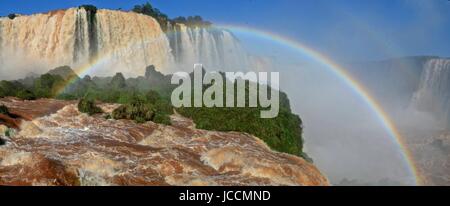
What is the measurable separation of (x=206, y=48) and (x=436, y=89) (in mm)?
24054

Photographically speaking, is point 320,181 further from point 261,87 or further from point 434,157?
point 434,157

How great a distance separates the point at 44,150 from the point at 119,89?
1607cm

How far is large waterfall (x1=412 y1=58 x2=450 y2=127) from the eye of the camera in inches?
2249

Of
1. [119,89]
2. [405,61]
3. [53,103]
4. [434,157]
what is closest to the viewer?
[53,103]

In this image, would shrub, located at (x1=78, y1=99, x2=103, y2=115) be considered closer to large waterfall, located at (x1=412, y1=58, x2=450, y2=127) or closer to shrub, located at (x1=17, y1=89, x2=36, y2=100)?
shrub, located at (x1=17, y1=89, x2=36, y2=100)

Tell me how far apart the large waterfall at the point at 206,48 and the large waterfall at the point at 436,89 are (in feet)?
61.4

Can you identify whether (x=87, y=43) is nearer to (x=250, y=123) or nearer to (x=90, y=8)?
(x=90, y=8)

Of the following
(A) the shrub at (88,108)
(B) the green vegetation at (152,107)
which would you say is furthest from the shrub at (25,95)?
(A) the shrub at (88,108)

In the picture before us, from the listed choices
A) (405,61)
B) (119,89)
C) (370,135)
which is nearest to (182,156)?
(119,89)

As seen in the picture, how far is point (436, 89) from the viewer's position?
194 ft

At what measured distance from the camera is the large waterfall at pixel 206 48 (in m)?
48.4

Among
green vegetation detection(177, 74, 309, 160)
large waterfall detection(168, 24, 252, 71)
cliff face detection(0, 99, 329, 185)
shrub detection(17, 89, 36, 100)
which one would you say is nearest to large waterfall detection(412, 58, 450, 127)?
large waterfall detection(168, 24, 252, 71)

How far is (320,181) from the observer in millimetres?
16953

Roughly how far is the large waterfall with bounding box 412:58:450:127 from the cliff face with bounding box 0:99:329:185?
40289 millimetres
